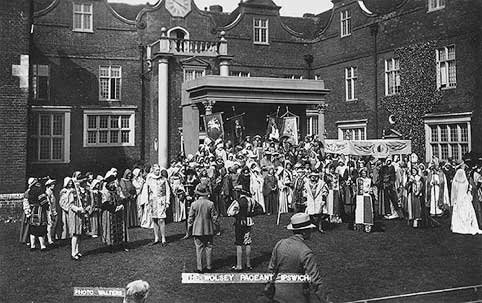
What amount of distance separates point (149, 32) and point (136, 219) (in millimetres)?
13586

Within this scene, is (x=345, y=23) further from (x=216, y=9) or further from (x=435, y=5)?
(x=216, y=9)

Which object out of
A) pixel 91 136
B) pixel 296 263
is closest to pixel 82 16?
pixel 91 136

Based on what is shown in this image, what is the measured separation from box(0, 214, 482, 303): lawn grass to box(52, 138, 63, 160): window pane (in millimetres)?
2445

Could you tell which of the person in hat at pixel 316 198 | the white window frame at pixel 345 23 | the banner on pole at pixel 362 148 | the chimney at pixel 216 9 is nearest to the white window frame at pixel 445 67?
the banner on pole at pixel 362 148

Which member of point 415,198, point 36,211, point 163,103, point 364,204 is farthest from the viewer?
point 163,103

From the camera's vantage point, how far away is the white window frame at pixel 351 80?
81.6 feet

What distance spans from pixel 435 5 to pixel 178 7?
12609 mm

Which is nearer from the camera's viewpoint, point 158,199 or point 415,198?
point 158,199

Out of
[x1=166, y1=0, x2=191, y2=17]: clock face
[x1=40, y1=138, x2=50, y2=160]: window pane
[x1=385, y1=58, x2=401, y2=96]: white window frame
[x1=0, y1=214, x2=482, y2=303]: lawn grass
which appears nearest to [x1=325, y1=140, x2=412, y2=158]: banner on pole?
[x1=0, y1=214, x2=482, y2=303]: lawn grass

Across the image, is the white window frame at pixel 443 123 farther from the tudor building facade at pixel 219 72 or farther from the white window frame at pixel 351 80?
the white window frame at pixel 351 80

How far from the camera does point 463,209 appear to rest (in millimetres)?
11844

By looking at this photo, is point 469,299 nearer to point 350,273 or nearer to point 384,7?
point 350,273

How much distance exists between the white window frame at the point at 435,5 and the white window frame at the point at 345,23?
4.92 metres

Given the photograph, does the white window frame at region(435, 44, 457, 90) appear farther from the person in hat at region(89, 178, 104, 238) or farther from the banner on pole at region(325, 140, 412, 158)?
the person in hat at region(89, 178, 104, 238)
